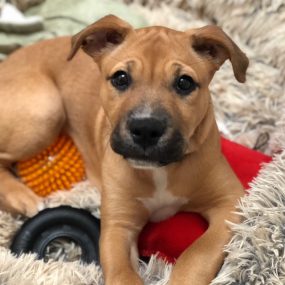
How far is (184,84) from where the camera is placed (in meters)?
2.31

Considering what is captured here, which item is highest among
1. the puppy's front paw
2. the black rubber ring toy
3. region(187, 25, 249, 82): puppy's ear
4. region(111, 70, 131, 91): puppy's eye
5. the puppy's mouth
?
region(187, 25, 249, 82): puppy's ear

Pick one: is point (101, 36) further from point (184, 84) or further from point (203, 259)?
point (203, 259)

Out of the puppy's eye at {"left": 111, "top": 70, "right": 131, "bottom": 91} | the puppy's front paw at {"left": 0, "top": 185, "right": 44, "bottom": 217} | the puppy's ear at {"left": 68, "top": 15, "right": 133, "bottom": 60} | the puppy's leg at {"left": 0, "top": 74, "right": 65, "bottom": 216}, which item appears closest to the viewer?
the puppy's eye at {"left": 111, "top": 70, "right": 131, "bottom": 91}

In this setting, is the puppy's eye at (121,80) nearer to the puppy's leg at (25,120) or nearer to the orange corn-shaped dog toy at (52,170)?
the puppy's leg at (25,120)

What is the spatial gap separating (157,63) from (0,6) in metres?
1.77

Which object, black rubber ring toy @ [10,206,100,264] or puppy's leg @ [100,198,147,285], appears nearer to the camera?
puppy's leg @ [100,198,147,285]

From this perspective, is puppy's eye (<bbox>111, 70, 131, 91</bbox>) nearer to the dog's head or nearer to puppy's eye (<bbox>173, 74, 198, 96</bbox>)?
the dog's head

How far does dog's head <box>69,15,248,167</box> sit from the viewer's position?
2170 millimetres

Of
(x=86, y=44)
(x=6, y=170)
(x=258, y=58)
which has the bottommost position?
(x=6, y=170)

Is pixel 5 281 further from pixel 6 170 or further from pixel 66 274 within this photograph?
pixel 6 170

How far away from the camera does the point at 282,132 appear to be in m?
3.01

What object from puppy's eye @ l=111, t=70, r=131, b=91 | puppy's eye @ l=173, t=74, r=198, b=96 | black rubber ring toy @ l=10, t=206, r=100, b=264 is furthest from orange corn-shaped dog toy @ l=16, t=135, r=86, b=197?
puppy's eye @ l=173, t=74, r=198, b=96

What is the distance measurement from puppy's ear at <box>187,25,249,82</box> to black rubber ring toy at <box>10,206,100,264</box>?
937 mm

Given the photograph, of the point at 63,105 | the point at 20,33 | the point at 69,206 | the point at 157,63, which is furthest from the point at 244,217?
the point at 20,33
